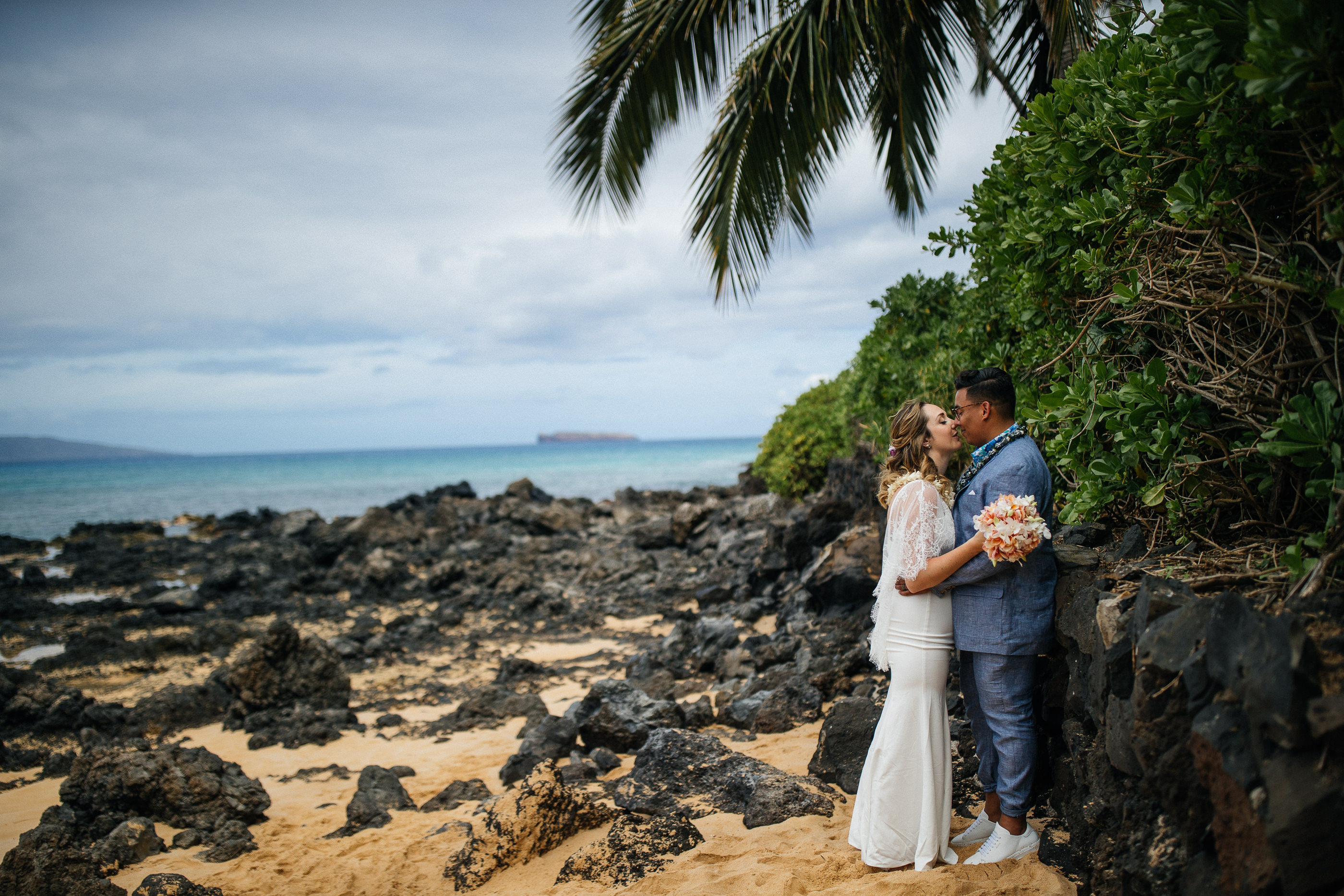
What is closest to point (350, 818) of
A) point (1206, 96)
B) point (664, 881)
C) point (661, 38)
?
point (664, 881)

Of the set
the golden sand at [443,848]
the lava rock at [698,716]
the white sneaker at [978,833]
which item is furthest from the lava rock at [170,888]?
the white sneaker at [978,833]

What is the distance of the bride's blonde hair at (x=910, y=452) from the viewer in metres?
3.48

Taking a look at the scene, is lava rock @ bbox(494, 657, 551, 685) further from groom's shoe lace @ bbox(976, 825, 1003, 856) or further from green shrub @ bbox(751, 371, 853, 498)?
groom's shoe lace @ bbox(976, 825, 1003, 856)

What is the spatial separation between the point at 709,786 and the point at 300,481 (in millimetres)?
64128

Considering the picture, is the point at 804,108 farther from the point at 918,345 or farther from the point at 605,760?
the point at 605,760

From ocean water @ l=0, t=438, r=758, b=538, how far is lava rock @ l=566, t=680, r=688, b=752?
27.1 m

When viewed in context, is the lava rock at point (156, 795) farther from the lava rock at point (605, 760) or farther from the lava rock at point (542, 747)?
the lava rock at point (605, 760)

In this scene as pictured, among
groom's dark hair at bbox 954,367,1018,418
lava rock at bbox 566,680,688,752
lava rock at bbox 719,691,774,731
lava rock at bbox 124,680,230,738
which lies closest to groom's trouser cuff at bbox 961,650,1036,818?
groom's dark hair at bbox 954,367,1018,418

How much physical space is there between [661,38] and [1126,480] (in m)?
7.44

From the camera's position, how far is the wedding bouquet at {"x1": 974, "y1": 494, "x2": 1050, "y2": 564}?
293 centimetres

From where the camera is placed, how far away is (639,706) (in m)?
5.79

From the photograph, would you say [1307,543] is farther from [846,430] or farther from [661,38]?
[661,38]

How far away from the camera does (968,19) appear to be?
7.48 m

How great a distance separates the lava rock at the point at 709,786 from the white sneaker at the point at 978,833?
2.50 feet
